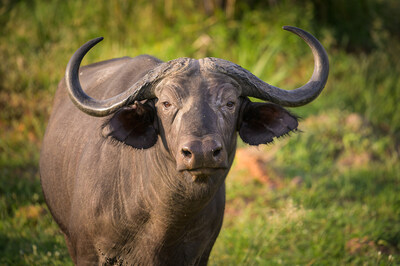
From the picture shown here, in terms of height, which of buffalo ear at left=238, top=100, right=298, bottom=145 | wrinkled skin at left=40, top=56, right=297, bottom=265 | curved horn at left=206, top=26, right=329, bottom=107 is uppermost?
curved horn at left=206, top=26, right=329, bottom=107

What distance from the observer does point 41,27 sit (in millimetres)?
9320

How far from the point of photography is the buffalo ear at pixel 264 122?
3211 millimetres

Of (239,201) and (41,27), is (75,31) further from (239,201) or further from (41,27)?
(239,201)

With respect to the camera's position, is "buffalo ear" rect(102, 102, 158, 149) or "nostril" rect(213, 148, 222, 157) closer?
"nostril" rect(213, 148, 222, 157)

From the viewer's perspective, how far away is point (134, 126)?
315 centimetres

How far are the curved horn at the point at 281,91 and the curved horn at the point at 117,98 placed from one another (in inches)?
11.8

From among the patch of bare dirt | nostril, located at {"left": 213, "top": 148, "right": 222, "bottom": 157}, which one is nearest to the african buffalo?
nostril, located at {"left": 213, "top": 148, "right": 222, "bottom": 157}

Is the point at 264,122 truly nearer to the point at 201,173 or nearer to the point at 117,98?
the point at 201,173

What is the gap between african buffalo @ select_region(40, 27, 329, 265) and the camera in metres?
2.85

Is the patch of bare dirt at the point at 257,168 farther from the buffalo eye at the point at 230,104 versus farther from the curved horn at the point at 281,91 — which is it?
the buffalo eye at the point at 230,104

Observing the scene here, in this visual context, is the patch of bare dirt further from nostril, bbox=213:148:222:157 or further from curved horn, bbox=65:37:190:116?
nostril, bbox=213:148:222:157

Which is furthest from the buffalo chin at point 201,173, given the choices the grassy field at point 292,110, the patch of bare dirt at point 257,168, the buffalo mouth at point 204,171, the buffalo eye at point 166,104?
the patch of bare dirt at point 257,168

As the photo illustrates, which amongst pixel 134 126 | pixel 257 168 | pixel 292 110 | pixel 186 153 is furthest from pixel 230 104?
pixel 292 110

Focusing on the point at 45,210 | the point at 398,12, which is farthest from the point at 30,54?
the point at 398,12
